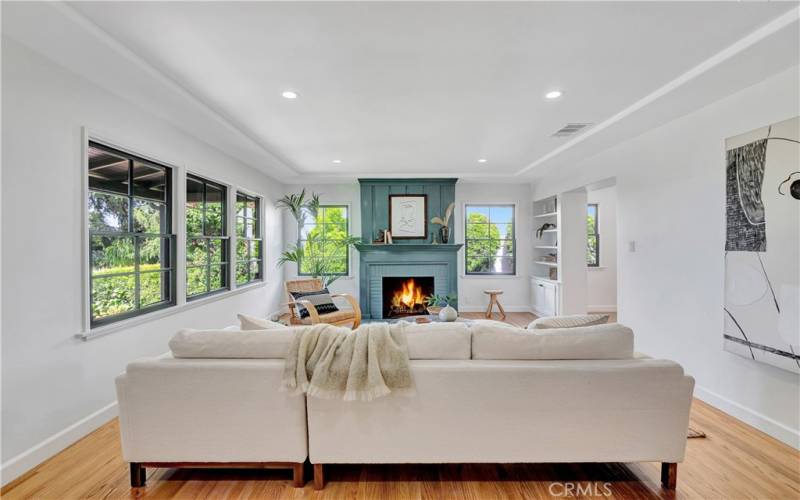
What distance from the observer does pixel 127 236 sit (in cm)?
293

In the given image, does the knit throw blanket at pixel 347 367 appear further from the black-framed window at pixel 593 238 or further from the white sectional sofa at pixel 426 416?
the black-framed window at pixel 593 238

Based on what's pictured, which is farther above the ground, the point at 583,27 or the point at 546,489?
the point at 583,27

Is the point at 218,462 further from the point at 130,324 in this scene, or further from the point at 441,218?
the point at 441,218

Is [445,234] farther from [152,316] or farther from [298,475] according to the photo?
[298,475]

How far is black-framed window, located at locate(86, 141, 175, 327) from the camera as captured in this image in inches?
105

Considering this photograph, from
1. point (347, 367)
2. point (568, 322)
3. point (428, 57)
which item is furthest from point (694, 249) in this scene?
point (347, 367)

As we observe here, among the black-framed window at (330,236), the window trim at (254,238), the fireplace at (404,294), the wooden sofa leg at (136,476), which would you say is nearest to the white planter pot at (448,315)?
the fireplace at (404,294)

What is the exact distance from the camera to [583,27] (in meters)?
2.00

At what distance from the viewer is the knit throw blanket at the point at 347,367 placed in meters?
1.77

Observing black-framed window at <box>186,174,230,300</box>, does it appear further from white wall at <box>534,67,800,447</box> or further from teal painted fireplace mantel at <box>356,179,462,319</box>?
white wall at <box>534,67,800,447</box>

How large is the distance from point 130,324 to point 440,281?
4.41m

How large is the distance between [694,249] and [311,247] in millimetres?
5341

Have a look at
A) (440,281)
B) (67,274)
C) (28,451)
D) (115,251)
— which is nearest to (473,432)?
(28,451)

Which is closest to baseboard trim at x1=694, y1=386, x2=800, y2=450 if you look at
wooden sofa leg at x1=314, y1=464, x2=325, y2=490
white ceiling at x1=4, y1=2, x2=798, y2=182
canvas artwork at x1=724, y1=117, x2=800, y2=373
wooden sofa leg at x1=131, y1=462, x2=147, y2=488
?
canvas artwork at x1=724, y1=117, x2=800, y2=373
